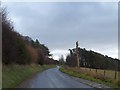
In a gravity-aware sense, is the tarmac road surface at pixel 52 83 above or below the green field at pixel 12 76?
below

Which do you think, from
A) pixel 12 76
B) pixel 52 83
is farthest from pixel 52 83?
pixel 12 76

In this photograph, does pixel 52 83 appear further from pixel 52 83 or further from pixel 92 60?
pixel 92 60

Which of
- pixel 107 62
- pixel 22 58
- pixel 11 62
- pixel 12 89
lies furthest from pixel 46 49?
pixel 12 89

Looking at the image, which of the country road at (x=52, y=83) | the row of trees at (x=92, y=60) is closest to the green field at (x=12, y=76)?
the country road at (x=52, y=83)

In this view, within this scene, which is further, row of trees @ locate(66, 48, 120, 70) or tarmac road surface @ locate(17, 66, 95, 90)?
row of trees @ locate(66, 48, 120, 70)

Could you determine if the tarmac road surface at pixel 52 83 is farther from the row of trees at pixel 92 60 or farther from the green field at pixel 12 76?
the row of trees at pixel 92 60

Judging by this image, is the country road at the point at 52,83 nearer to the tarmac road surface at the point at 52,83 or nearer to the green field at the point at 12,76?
the tarmac road surface at the point at 52,83

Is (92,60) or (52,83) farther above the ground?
(92,60)

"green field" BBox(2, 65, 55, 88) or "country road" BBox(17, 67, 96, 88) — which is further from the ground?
"green field" BBox(2, 65, 55, 88)

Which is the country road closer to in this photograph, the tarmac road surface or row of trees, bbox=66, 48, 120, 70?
the tarmac road surface

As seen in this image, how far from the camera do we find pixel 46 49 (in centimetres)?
17650

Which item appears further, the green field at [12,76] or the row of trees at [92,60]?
the row of trees at [92,60]

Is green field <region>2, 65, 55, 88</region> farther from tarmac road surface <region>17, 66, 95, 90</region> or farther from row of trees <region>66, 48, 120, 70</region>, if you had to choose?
row of trees <region>66, 48, 120, 70</region>

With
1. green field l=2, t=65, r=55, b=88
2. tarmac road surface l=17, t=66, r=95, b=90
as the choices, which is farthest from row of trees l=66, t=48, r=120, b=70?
tarmac road surface l=17, t=66, r=95, b=90
